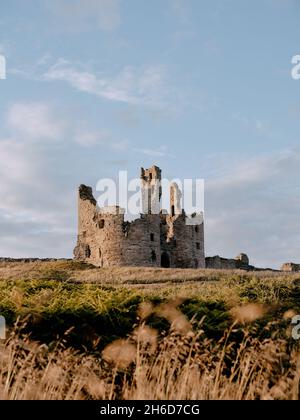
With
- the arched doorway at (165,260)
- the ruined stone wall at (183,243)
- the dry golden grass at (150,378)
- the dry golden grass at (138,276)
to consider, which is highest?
the ruined stone wall at (183,243)

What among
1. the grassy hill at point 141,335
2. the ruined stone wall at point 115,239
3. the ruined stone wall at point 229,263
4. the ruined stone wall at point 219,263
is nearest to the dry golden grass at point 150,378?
the grassy hill at point 141,335

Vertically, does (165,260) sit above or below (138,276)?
above

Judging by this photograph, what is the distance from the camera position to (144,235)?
49219 mm

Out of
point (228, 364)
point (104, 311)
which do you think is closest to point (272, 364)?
point (228, 364)

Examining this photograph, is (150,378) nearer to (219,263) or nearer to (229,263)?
(219,263)

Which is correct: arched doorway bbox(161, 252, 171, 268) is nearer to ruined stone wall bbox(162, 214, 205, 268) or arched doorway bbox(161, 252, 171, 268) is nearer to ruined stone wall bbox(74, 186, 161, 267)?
ruined stone wall bbox(162, 214, 205, 268)

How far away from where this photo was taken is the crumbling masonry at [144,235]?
158ft

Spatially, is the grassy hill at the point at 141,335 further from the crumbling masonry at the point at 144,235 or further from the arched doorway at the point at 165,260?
the arched doorway at the point at 165,260

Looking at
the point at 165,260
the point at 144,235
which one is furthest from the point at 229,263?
the point at 144,235
